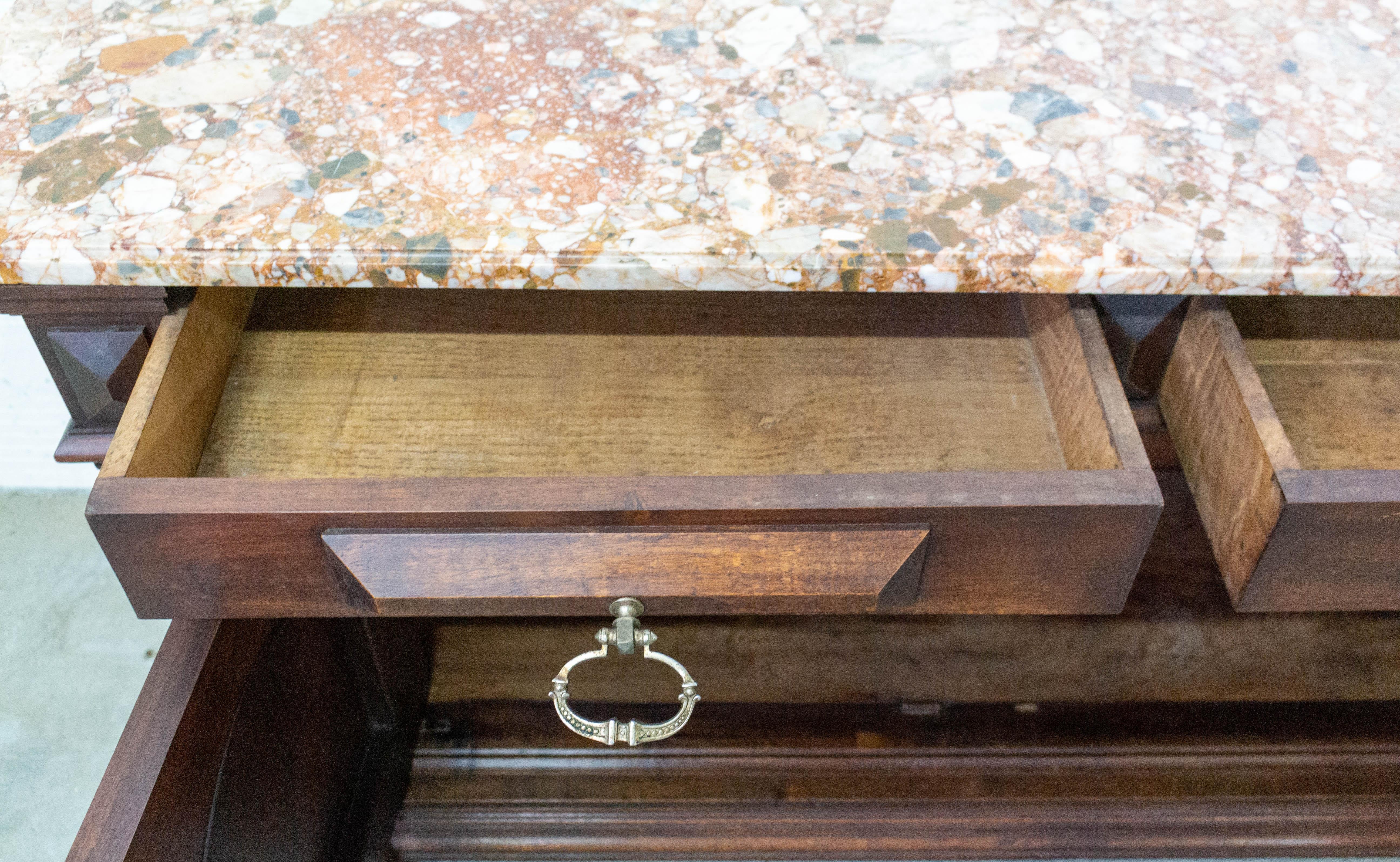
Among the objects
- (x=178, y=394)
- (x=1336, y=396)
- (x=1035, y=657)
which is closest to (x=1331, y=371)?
(x=1336, y=396)

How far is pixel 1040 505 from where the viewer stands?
1.60 ft

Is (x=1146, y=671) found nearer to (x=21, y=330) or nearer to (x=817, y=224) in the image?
(x=817, y=224)

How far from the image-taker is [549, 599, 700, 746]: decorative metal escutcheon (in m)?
0.53

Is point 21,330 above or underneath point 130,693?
above

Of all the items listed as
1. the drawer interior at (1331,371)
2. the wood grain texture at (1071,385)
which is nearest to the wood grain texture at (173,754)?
the wood grain texture at (1071,385)

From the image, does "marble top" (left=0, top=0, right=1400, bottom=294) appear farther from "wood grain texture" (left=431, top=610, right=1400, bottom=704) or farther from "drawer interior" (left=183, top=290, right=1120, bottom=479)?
"wood grain texture" (left=431, top=610, right=1400, bottom=704)

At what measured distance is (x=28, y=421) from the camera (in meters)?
1.17

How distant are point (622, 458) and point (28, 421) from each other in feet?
2.98

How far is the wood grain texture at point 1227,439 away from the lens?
511 millimetres

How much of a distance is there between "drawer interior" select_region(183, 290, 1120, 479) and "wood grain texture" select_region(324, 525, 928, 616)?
0.07 meters

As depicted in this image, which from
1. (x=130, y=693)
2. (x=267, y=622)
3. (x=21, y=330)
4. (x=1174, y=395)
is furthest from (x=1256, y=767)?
(x=21, y=330)

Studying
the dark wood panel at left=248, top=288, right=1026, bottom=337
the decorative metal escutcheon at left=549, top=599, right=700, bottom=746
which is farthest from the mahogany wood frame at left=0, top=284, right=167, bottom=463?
the decorative metal escutcheon at left=549, top=599, right=700, bottom=746

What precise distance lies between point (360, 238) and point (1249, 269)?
42 centimetres

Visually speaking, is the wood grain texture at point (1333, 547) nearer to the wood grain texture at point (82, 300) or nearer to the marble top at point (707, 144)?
the marble top at point (707, 144)
